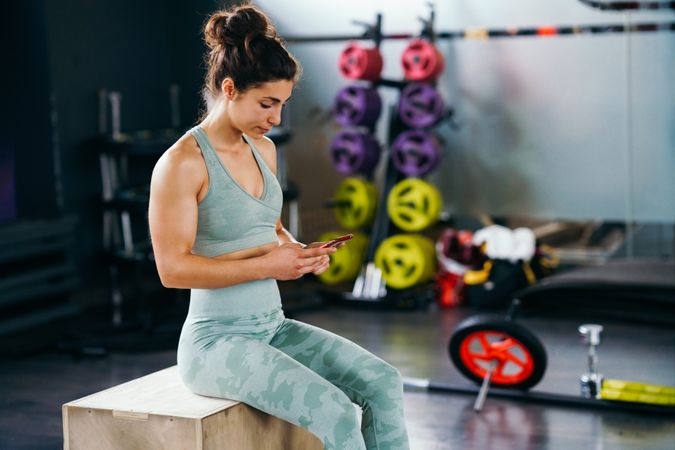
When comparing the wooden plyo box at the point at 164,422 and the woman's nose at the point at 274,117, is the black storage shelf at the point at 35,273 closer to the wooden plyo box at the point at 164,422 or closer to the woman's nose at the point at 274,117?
the wooden plyo box at the point at 164,422

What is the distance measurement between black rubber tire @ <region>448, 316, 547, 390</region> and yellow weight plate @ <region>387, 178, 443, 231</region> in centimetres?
207

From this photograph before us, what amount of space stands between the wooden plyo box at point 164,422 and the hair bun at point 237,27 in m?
0.80

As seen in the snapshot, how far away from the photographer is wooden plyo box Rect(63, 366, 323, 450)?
2148 millimetres

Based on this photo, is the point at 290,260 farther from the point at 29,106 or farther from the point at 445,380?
the point at 29,106

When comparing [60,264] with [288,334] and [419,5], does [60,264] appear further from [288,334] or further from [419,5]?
[288,334]

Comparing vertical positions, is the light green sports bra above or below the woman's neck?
below

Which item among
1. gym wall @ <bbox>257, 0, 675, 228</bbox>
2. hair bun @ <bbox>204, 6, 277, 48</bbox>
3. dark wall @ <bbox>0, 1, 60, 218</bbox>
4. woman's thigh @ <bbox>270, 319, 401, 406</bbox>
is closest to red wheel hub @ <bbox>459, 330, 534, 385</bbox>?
woman's thigh @ <bbox>270, 319, 401, 406</bbox>

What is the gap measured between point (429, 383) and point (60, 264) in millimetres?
2336

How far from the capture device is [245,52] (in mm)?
2207

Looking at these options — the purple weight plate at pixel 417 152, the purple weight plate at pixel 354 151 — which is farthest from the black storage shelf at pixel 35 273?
the purple weight plate at pixel 417 152

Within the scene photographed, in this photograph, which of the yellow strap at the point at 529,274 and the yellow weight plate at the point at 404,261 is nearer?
the yellow strap at the point at 529,274

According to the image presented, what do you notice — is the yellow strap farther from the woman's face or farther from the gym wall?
the woman's face

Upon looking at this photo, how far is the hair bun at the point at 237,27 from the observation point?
2234 mm

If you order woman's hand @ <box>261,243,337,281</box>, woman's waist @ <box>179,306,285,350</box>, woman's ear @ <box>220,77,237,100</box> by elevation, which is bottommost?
woman's waist @ <box>179,306,285,350</box>
